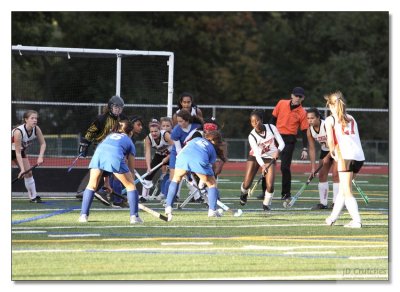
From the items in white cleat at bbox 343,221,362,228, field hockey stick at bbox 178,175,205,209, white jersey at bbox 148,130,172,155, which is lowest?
white cleat at bbox 343,221,362,228

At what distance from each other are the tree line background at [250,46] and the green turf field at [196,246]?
2528 cm

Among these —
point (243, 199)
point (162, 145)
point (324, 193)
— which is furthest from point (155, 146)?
point (324, 193)

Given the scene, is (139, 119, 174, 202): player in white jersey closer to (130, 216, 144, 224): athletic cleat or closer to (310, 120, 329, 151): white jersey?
(310, 120, 329, 151): white jersey

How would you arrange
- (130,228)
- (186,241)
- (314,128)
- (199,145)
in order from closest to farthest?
(186,241) < (130,228) < (199,145) < (314,128)

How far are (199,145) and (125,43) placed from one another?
2903 centimetres

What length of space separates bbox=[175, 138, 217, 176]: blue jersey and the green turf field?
68cm

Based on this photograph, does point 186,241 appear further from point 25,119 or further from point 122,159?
point 25,119

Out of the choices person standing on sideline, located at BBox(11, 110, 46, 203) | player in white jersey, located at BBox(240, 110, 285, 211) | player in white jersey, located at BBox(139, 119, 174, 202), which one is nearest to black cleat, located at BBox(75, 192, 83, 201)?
person standing on sideline, located at BBox(11, 110, 46, 203)

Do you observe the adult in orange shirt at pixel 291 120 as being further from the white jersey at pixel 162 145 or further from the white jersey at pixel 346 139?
the white jersey at pixel 346 139

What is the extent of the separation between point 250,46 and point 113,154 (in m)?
34.3

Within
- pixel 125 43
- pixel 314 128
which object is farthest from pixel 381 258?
pixel 125 43

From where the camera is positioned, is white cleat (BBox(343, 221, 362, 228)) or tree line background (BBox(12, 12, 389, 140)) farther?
tree line background (BBox(12, 12, 389, 140))

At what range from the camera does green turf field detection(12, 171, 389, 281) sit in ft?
31.8

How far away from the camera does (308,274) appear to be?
9.66 m
